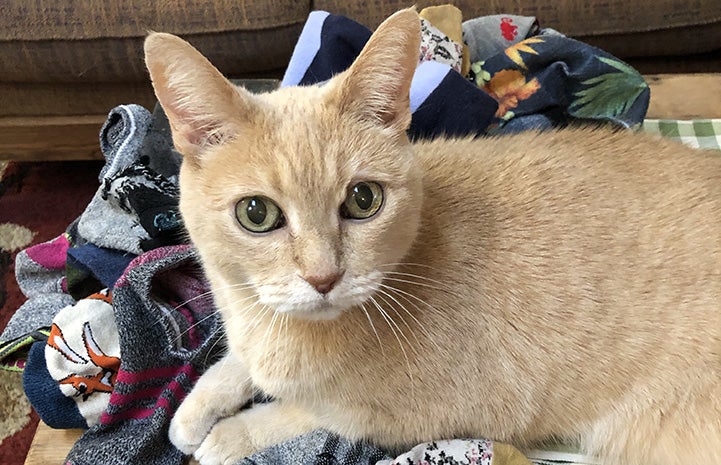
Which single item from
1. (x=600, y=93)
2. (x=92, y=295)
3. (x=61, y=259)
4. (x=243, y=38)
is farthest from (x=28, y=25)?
(x=600, y=93)

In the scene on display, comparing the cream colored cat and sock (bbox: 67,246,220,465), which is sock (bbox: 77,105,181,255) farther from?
the cream colored cat

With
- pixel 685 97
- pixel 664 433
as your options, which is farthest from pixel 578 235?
pixel 685 97

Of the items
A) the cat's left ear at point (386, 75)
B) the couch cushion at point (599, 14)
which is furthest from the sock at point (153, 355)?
the couch cushion at point (599, 14)

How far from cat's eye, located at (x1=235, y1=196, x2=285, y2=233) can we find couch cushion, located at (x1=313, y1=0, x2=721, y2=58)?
105cm

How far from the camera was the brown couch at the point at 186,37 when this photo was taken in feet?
5.02

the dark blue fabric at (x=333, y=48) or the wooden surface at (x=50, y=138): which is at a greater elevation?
the dark blue fabric at (x=333, y=48)

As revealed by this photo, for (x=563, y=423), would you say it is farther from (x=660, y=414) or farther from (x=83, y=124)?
(x=83, y=124)

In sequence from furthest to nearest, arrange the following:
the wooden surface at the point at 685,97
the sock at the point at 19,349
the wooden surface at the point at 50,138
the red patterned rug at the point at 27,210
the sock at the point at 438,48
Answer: the wooden surface at the point at 50,138 < the red patterned rug at the point at 27,210 < the wooden surface at the point at 685,97 < the sock at the point at 438,48 < the sock at the point at 19,349

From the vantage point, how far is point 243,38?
1.58 metres

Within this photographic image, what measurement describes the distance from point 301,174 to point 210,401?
1.34 ft

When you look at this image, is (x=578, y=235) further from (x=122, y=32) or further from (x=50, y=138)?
(x=50, y=138)

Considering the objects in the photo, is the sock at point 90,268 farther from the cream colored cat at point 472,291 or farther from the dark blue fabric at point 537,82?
the dark blue fabric at point 537,82

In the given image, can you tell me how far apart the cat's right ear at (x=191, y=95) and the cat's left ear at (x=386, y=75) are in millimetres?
120

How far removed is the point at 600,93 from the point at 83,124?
1348 millimetres
